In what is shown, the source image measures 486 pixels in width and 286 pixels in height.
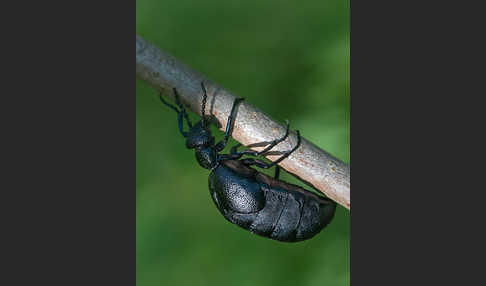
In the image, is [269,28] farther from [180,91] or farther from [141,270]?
[141,270]

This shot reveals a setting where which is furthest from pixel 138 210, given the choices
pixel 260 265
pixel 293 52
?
pixel 293 52

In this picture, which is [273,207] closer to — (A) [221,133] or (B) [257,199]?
(B) [257,199]

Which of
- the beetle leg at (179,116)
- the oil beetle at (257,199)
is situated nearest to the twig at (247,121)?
the oil beetle at (257,199)

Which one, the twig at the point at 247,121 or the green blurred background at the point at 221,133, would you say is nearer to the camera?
the twig at the point at 247,121

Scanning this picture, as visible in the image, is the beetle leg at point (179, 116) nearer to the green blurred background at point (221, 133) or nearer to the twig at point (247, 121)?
the green blurred background at point (221, 133)

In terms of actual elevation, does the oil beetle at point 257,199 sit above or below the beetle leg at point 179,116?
below

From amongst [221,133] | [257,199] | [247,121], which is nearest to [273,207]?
[257,199]

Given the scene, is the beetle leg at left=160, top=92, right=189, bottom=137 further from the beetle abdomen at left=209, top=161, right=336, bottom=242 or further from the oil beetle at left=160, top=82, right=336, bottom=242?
the beetle abdomen at left=209, top=161, right=336, bottom=242
